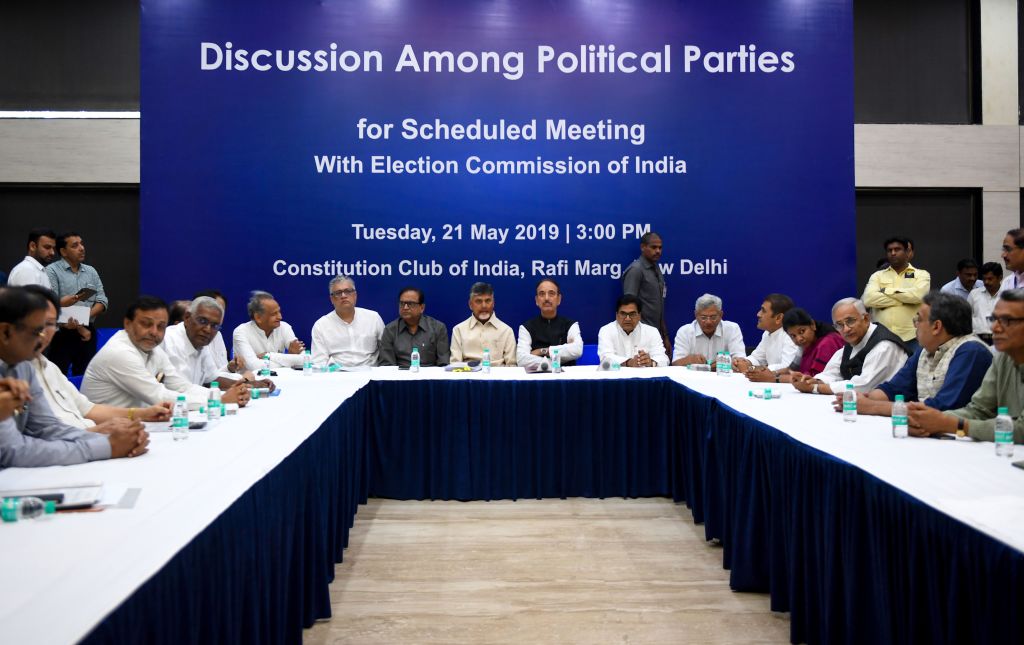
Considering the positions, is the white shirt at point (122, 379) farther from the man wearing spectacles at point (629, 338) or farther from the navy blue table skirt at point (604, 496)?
the man wearing spectacles at point (629, 338)

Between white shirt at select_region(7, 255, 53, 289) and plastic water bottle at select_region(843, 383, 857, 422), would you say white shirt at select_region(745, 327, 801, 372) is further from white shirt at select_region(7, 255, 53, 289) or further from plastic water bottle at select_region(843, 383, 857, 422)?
white shirt at select_region(7, 255, 53, 289)

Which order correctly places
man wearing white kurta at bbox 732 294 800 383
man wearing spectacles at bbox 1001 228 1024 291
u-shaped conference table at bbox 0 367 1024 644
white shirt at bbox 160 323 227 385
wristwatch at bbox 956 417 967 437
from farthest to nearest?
A: man wearing white kurta at bbox 732 294 800 383 < man wearing spectacles at bbox 1001 228 1024 291 < white shirt at bbox 160 323 227 385 < wristwatch at bbox 956 417 967 437 < u-shaped conference table at bbox 0 367 1024 644

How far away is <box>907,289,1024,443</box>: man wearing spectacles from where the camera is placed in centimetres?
223

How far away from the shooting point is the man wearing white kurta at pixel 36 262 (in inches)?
197

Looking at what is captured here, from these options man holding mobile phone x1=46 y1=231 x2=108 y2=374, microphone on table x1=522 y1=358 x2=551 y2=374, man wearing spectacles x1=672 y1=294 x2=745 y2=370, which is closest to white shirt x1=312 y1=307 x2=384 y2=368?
microphone on table x1=522 y1=358 x2=551 y2=374

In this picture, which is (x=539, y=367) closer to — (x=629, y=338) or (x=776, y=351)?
(x=629, y=338)

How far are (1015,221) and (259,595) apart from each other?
8.33 metres

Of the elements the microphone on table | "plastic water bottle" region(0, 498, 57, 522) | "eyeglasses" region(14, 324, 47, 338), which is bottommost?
"plastic water bottle" region(0, 498, 57, 522)

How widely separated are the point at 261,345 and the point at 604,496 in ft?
8.19

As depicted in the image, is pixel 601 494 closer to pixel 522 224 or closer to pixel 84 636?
pixel 522 224

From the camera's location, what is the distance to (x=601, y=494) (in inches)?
163

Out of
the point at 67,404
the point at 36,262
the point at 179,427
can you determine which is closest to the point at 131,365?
the point at 67,404

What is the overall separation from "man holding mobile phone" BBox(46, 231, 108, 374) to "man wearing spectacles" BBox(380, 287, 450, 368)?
208 centimetres

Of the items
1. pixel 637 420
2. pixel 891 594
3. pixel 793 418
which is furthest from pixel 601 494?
pixel 891 594
